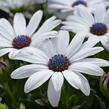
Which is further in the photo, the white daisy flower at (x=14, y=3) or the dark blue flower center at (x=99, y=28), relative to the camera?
the white daisy flower at (x=14, y=3)

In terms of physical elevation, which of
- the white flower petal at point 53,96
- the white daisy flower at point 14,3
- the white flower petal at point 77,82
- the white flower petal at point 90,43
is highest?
the white daisy flower at point 14,3

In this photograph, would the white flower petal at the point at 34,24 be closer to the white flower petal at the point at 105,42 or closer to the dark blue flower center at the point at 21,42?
the dark blue flower center at the point at 21,42

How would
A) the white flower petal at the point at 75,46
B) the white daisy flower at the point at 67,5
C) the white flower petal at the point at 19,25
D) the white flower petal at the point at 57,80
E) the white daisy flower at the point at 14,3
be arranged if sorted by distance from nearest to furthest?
the white flower petal at the point at 57,80 < the white flower petal at the point at 75,46 < the white flower petal at the point at 19,25 < the white daisy flower at the point at 67,5 < the white daisy flower at the point at 14,3

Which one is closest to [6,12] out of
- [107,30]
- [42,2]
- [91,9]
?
[42,2]

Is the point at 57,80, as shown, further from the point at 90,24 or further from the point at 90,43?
the point at 90,24

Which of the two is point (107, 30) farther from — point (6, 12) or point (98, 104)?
point (6, 12)

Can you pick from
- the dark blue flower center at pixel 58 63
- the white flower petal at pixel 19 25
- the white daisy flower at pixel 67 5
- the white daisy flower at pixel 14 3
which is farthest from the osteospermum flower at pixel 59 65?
the white daisy flower at pixel 14 3

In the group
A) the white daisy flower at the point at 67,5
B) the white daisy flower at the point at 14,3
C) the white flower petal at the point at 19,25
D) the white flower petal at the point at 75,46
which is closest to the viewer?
the white flower petal at the point at 75,46

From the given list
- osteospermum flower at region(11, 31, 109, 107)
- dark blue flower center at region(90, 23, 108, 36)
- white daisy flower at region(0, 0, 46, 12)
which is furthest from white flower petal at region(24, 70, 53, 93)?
white daisy flower at region(0, 0, 46, 12)

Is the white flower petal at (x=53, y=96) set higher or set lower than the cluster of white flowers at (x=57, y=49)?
lower
